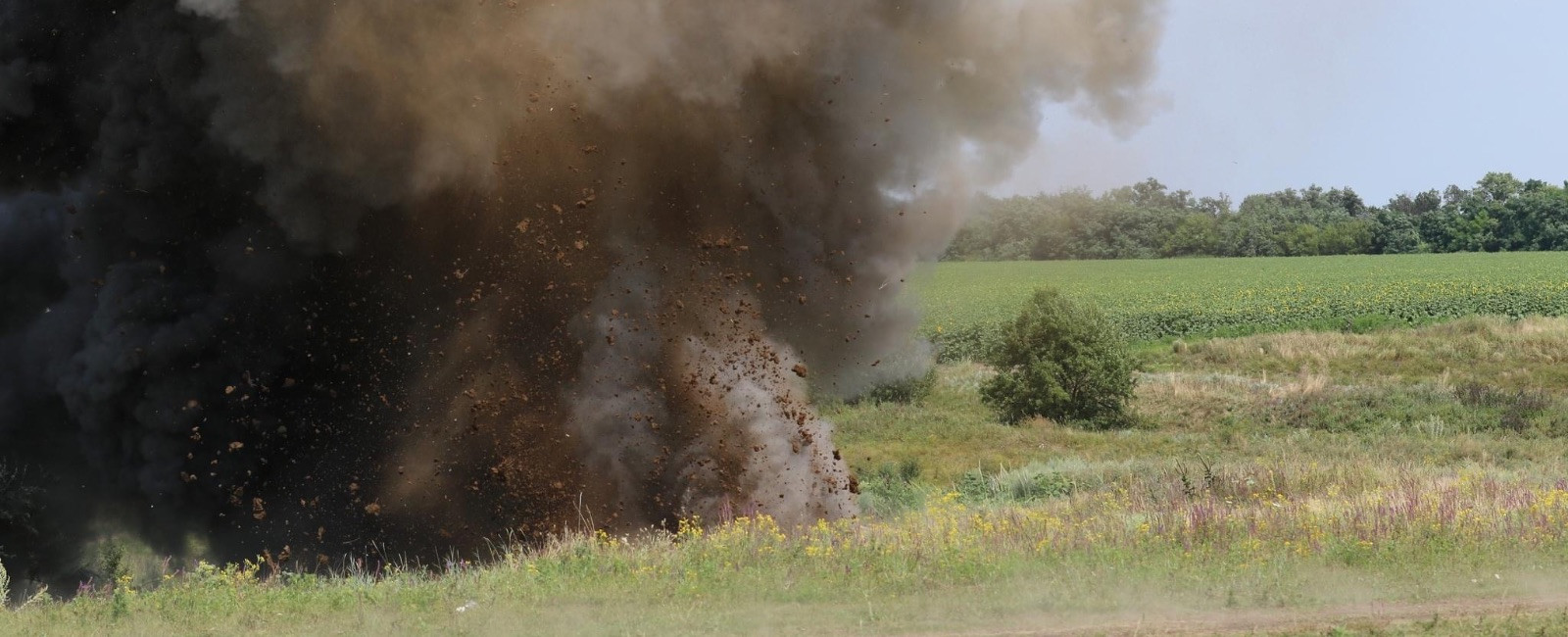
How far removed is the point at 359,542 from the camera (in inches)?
685

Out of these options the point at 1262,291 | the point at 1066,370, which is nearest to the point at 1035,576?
the point at 1066,370

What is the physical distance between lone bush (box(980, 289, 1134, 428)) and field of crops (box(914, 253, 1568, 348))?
3.44m

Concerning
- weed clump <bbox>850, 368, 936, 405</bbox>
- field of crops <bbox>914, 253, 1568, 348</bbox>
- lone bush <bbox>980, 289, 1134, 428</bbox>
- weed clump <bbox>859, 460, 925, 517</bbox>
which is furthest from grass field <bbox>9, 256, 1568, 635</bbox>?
field of crops <bbox>914, 253, 1568, 348</bbox>

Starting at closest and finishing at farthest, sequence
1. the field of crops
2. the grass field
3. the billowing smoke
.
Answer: the grass field < the billowing smoke < the field of crops

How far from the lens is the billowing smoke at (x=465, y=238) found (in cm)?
1566

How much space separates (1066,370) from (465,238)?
24636 millimetres

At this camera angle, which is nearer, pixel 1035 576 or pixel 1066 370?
pixel 1035 576

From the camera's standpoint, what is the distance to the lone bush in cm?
3803

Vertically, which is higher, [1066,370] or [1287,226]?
[1287,226]

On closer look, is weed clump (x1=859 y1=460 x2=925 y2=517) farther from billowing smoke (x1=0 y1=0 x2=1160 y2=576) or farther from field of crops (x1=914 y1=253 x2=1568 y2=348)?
field of crops (x1=914 y1=253 x2=1568 y2=348)

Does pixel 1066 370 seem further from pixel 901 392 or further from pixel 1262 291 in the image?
pixel 1262 291

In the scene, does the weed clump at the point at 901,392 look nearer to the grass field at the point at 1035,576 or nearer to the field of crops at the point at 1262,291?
the field of crops at the point at 1262,291

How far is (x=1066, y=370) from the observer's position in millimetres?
38312

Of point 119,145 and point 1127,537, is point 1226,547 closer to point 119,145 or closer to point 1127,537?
point 1127,537
